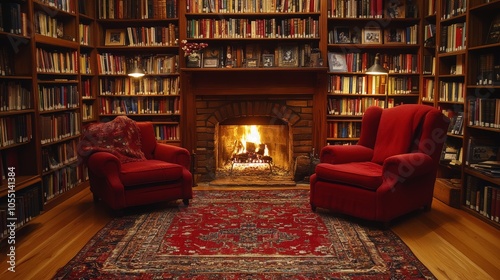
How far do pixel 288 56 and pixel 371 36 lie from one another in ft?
3.64

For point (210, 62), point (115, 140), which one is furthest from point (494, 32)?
point (115, 140)

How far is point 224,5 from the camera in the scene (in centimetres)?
593

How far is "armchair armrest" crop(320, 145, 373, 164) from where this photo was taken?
462 cm

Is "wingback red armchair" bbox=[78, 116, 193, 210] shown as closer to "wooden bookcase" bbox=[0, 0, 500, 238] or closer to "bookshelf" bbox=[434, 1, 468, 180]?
"wooden bookcase" bbox=[0, 0, 500, 238]

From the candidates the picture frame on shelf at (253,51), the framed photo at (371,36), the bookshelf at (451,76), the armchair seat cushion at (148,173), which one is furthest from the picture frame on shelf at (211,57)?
the bookshelf at (451,76)

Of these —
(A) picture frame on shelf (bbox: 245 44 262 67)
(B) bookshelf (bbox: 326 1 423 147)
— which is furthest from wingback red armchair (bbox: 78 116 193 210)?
(B) bookshelf (bbox: 326 1 423 147)

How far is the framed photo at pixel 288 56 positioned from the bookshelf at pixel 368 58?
44 cm

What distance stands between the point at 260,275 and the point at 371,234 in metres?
1.25

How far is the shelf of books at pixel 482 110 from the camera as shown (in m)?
4.25

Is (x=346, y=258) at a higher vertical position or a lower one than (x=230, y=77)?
lower

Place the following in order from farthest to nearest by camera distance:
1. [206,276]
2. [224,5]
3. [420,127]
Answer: [224,5]
[420,127]
[206,276]

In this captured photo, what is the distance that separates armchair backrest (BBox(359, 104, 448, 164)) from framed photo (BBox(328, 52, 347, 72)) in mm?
1326

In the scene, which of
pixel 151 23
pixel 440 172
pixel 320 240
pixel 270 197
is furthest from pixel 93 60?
pixel 440 172

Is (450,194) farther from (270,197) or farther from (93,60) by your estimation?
(93,60)
